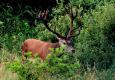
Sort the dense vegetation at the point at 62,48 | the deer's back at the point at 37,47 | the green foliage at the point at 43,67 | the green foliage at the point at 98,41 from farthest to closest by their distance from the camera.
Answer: the deer's back at the point at 37,47 < the green foliage at the point at 98,41 < the dense vegetation at the point at 62,48 < the green foliage at the point at 43,67

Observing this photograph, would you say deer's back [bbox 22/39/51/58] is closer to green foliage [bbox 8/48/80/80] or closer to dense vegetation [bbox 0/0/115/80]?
dense vegetation [bbox 0/0/115/80]

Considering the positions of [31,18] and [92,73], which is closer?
[92,73]

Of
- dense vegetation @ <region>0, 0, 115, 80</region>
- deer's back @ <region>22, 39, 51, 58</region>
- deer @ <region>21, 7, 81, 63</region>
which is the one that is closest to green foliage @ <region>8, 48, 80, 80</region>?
dense vegetation @ <region>0, 0, 115, 80</region>

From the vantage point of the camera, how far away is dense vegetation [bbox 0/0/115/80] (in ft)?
30.9

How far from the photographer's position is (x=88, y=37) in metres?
13.4

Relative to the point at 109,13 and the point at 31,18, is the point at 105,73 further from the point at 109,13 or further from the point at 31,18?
the point at 31,18

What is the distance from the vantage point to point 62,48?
9.41m

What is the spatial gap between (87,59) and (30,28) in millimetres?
5190

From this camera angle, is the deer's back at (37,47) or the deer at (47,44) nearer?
the deer at (47,44)

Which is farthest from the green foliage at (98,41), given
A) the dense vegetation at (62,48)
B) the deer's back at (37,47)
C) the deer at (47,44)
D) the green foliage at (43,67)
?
the green foliage at (43,67)

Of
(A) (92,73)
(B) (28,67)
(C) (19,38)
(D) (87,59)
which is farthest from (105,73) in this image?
(C) (19,38)

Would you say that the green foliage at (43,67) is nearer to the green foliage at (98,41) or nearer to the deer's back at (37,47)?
the green foliage at (98,41)

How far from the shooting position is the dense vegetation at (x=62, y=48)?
30.9 feet

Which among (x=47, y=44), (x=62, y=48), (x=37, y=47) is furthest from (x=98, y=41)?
(x=62, y=48)
